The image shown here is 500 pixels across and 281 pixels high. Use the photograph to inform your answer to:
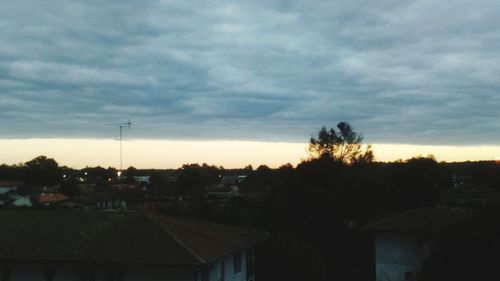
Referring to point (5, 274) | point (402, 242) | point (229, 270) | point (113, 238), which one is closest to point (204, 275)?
point (229, 270)

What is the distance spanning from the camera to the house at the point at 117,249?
73.7ft

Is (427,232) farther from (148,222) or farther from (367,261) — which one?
(148,222)

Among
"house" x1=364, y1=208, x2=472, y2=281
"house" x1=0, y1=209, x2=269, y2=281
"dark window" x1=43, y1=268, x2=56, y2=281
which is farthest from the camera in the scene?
"house" x1=364, y1=208, x2=472, y2=281

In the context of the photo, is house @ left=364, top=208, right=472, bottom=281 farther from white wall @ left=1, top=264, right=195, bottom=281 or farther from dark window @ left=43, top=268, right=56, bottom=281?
dark window @ left=43, top=268, right=56, bottom=281

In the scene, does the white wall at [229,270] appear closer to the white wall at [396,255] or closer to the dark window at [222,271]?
the dark window at [222,271]

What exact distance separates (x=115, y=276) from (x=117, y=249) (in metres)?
1.02

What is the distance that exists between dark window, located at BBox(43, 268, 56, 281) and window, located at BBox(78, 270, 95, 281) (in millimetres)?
1168

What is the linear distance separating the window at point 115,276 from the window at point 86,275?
0.71 m

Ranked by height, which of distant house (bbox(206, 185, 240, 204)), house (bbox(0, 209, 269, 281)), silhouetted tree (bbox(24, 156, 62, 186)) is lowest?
house (bbox(0, 209, 269, 281))

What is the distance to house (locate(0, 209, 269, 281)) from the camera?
885 inches

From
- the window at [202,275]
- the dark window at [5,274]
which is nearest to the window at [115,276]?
the window at [202,275]

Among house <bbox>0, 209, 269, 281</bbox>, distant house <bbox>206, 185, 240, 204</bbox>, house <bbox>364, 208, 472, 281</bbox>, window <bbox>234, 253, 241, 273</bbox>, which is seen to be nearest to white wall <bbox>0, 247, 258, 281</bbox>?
house <bbox>0, 209, 269, 281</bbox>

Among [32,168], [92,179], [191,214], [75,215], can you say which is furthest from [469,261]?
[92,179]

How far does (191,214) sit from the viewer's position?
4006 centimetres
